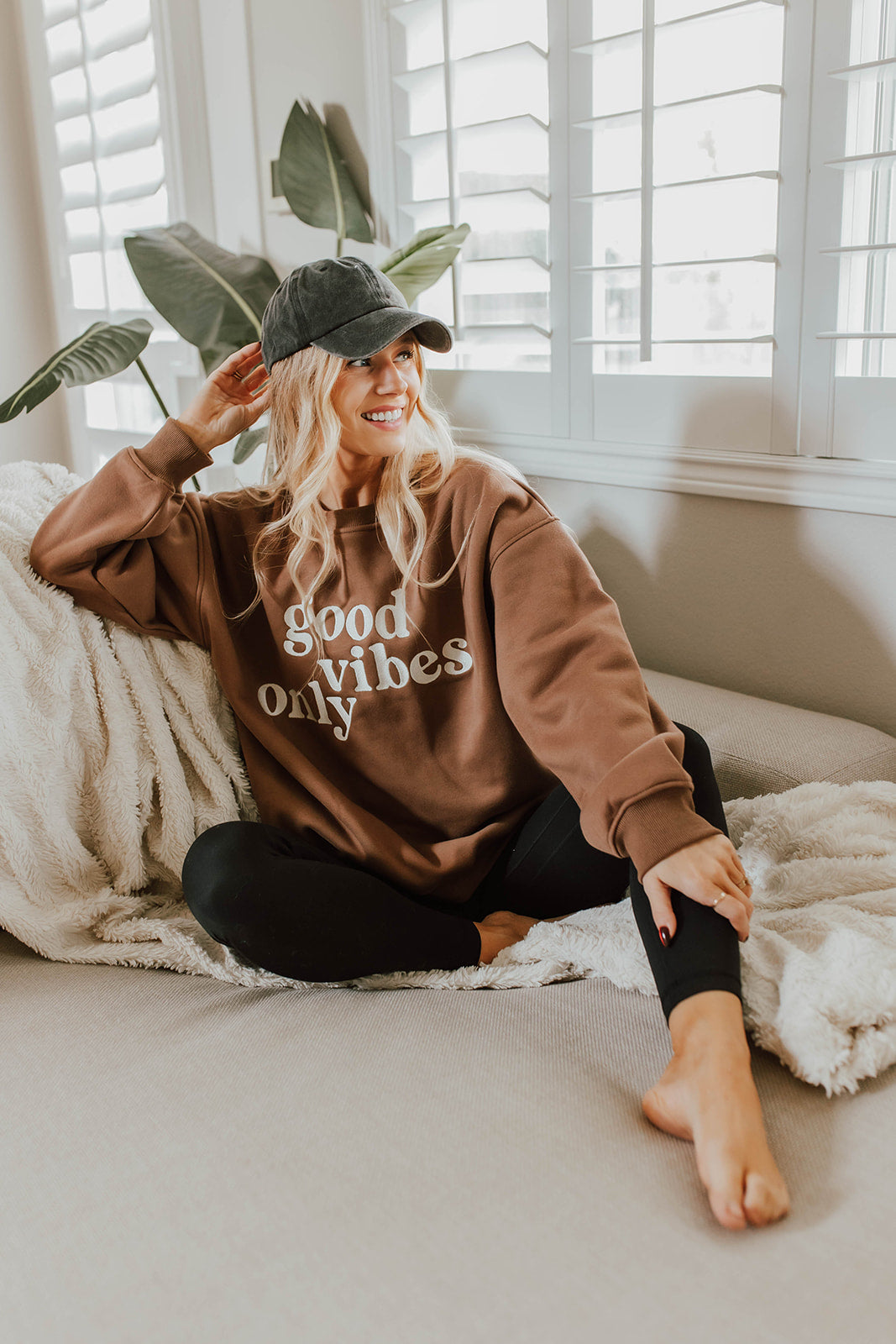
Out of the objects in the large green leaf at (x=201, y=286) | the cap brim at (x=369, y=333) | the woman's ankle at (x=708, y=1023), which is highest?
the large green leaf at (x=201, y=286)

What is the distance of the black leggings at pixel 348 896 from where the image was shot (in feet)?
3.34

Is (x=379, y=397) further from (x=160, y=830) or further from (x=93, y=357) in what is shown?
(x=93, y=357)

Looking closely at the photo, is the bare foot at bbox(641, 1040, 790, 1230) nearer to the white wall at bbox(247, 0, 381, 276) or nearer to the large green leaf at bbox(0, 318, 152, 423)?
the large green leaf at bbox(0, 318, 152, 423)

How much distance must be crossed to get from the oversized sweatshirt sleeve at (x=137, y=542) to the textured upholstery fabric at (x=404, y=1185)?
46 centimetres

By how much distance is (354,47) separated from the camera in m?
1.85

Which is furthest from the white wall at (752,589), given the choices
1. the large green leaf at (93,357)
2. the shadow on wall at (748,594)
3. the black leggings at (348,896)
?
the large green leaf at (93,357)

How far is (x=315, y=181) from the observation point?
1843mm

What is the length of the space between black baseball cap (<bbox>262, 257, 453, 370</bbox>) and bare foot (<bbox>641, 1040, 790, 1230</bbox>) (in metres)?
0.76

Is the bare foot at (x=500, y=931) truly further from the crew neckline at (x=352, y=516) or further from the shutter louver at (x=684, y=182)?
the shutter louver at (x=684, y=182)

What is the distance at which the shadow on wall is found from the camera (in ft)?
4.51

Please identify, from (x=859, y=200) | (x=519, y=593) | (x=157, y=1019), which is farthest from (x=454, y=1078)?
(x=859, y=200)

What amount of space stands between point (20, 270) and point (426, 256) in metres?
1.64

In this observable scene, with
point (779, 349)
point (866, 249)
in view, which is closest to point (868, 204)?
point (866, 249)

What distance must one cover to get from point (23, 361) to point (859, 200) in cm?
232
